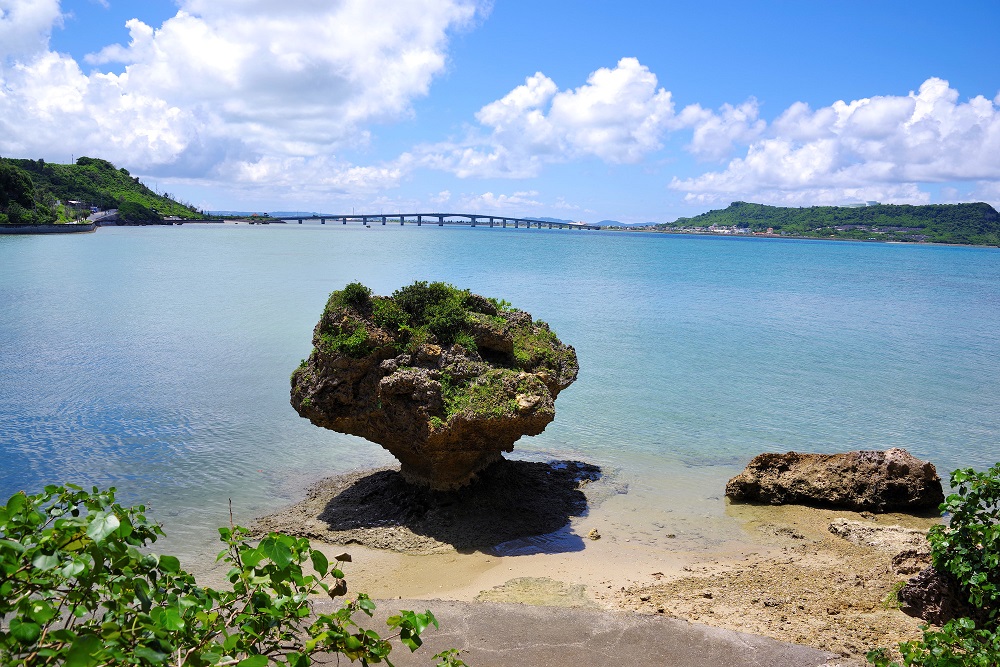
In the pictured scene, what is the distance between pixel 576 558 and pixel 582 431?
22.4 ft

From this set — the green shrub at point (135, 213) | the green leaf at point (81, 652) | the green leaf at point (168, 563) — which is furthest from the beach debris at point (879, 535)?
the green shrub at point (135, 213)

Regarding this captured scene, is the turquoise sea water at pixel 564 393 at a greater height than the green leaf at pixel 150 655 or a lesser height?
lesser

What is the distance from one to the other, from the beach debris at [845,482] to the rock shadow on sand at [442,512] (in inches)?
134

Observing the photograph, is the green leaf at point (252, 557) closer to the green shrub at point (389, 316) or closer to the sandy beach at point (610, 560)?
the sandy beach at point (610, 560)

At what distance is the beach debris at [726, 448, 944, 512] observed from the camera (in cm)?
1343

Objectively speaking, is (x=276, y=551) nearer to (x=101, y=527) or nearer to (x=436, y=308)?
(x=101, y=527)

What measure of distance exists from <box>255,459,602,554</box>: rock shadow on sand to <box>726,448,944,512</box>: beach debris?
3.39m

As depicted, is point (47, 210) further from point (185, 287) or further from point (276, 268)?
point (185, 287)

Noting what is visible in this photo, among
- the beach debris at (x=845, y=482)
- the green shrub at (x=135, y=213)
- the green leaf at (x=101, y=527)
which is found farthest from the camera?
the green shrub at (x=135, y=213)

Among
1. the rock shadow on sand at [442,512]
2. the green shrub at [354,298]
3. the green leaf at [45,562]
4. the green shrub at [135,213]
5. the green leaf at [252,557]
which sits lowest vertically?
the rock shadow on sand at [442,512]

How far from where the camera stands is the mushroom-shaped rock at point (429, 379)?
12125 millimetres

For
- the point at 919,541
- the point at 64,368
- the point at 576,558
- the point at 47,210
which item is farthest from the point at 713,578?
the point at 47,210

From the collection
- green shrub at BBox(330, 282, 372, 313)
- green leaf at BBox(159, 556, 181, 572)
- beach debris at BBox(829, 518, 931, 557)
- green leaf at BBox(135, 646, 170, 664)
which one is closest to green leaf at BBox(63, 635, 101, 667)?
green leaf at BBox(135, 646, 170, 664)

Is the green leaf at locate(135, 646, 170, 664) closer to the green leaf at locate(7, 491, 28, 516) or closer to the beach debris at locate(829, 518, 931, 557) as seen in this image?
the green leaf at locate(7, 491, 28, 516)
